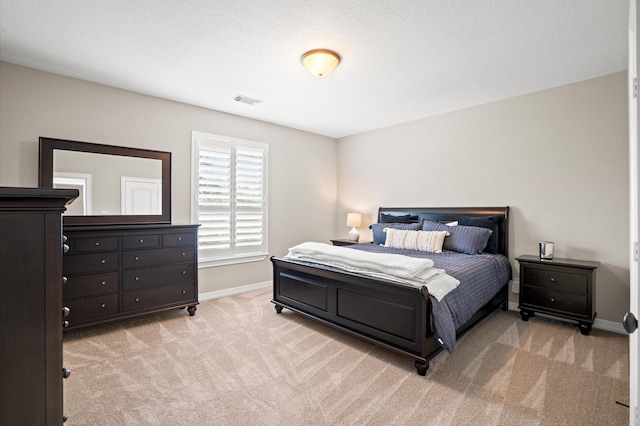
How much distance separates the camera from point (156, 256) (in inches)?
132

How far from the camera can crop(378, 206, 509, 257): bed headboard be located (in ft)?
12.7

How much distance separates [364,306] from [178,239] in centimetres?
220

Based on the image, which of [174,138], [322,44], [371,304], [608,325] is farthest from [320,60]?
[608,325]

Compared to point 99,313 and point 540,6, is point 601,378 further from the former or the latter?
point 99,313

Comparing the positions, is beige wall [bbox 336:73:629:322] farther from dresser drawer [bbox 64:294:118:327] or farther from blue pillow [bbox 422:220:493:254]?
dresser drawer [bbox 64:294:118:327]

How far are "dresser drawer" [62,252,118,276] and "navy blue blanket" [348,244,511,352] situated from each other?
2920 millimetres

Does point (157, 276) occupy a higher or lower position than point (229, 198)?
lower

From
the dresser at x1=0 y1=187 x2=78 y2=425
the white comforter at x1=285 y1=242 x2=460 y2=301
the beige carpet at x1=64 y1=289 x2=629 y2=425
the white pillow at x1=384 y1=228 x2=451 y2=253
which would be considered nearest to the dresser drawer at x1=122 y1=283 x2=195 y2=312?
the beige carpet at x1=64 y1=289 x2=629 y2=425

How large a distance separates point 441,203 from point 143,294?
12.9 feet

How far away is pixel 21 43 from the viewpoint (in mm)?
2598

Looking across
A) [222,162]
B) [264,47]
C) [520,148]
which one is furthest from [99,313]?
[520,148]

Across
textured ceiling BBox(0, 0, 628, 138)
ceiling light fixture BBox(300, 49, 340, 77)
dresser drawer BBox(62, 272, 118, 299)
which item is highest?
textured ceiling BBox(0, 0, 628, 138)

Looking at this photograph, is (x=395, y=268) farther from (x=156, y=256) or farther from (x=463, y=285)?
(x=156, y=256)

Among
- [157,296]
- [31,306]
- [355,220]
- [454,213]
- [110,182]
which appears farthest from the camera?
[355,220]
